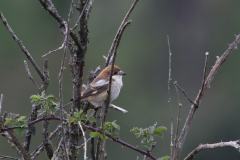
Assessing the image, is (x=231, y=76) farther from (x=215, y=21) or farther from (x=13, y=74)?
(x=13, y=74)

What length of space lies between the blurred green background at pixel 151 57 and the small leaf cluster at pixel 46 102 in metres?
25.0

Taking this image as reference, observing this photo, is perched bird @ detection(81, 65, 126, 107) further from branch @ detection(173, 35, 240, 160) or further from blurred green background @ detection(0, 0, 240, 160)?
blurred green background @ detection(0, 0, 240, 160)

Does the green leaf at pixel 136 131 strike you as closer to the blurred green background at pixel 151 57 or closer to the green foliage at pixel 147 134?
the green foliage at pixel 147 134

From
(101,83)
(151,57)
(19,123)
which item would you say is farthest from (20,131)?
(151,57)

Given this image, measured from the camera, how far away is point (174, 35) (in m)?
41.4

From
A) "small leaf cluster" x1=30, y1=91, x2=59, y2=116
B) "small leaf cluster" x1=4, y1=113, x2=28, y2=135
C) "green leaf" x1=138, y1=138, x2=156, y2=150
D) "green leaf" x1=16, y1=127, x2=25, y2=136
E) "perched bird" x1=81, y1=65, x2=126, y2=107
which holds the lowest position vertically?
"green leaf" x1=138, y1=138, x2=156, y2=150

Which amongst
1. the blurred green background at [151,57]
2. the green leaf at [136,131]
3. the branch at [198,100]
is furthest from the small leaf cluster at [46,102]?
the blurred green background at [151,57]

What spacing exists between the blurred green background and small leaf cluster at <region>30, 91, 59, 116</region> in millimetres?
25020

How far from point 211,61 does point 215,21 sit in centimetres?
1041

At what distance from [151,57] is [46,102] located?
120 feet

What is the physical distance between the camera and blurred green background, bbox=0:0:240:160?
31.4 m

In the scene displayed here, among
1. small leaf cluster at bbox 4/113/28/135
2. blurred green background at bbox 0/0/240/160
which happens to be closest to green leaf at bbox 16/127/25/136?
small leaf cluster at bbox 4/113/28/135

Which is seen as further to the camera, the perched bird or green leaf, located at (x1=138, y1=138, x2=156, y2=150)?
the perched bird

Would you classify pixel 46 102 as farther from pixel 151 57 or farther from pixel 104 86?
pixel 151 57
